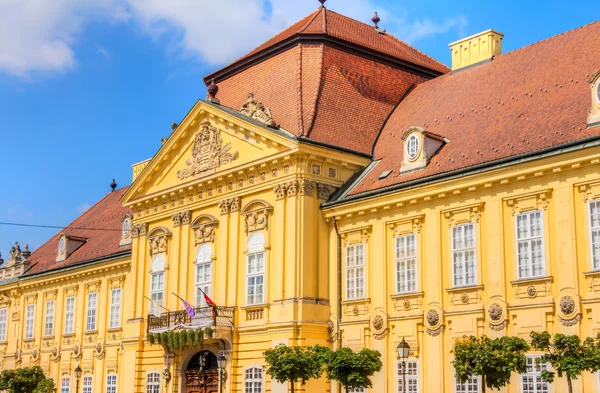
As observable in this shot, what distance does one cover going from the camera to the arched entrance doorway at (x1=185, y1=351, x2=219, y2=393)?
34.5 m

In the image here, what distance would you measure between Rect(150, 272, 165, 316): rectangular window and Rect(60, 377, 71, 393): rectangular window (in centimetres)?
942

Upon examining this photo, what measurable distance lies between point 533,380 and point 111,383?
23037 mm

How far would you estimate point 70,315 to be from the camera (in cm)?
4647

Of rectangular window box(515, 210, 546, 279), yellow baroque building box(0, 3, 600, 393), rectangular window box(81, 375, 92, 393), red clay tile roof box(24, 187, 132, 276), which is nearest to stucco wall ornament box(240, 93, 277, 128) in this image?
yellow baroque building box(0, 3, 600, 393)

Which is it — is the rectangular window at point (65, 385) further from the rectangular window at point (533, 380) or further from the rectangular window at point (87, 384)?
the rectangular window at point (533, 380)

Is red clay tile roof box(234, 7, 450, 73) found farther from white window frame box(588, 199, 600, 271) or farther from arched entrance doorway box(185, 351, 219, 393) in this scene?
white window frame box(588, 199, 600, 271)

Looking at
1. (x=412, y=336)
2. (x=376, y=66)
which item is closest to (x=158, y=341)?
(x=412, y=336)

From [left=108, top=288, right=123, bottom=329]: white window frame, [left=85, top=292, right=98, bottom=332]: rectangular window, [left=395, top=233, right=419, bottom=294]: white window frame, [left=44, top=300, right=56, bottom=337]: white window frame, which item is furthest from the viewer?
[left=44, top=300, right=56, bottom=337]: white window frame

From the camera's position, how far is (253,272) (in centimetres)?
3359

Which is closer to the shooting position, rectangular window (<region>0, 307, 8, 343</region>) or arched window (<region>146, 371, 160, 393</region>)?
arched window (<region>146, 371, 160, 393</region>)

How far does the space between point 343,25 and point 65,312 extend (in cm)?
2029

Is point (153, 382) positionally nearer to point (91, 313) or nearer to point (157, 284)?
point (157, 284)

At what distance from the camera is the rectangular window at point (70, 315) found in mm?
46156

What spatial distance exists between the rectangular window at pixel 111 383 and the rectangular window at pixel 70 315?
4.41 meters
